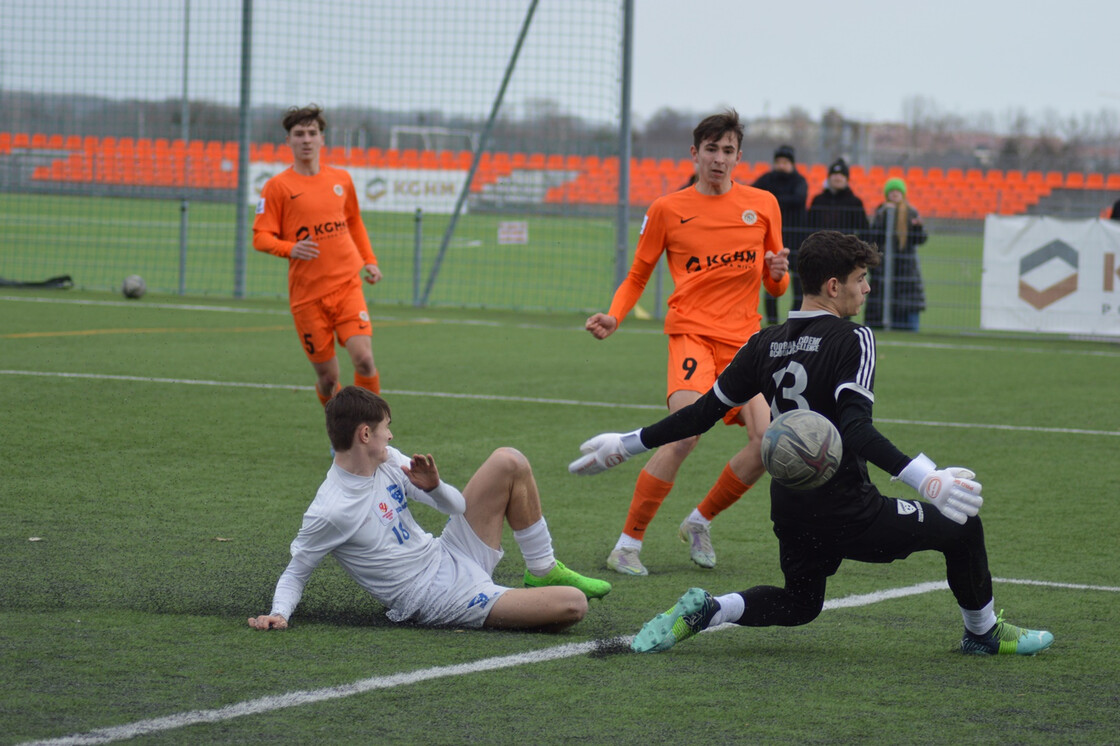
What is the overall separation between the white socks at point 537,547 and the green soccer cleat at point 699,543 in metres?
1.09

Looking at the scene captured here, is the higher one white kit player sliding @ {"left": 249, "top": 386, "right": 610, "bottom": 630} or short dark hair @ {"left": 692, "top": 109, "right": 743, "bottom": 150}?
short dark hair @ {"left": 692, "top": 109, "right": 743, "bottom": 150}

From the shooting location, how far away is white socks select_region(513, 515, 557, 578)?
5.27 meters

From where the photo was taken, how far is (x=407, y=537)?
4895 millimetres

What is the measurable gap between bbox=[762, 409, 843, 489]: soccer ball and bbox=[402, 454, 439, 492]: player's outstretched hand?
3.84 ft

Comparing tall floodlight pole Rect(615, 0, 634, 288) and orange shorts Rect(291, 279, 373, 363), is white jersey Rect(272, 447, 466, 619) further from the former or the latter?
tall floodlight pole Rect(615, 0, 634, 288)

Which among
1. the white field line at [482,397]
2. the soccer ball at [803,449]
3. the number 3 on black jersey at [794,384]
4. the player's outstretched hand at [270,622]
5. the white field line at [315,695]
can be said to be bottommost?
the white field line at [315,695]

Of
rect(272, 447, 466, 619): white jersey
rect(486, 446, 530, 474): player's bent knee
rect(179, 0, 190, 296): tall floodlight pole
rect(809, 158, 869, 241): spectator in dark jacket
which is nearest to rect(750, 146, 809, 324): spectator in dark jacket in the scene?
rect(809, 158, 869, 241): spectator in dark jacket

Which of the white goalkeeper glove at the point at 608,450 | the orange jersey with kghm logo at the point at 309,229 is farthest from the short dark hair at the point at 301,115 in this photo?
the white goalkeeper glove at the point at 608,450

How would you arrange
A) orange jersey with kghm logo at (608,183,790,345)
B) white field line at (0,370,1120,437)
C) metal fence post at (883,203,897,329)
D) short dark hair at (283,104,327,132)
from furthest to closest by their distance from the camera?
metal fence post at (883,203,897,329), white field line at (0,370,1120,437), short dark hair at (283,104,327,132), orange jersey with kghm logo at (608,183,790,345)

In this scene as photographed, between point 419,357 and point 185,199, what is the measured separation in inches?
337

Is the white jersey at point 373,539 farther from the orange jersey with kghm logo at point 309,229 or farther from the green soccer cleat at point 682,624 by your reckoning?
the orange jersey with kghm logo at point 309,229

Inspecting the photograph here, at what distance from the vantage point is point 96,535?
629 centimetres

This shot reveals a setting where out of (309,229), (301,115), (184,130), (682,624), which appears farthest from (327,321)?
(184,130)

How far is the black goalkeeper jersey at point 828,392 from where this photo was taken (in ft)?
14.2
